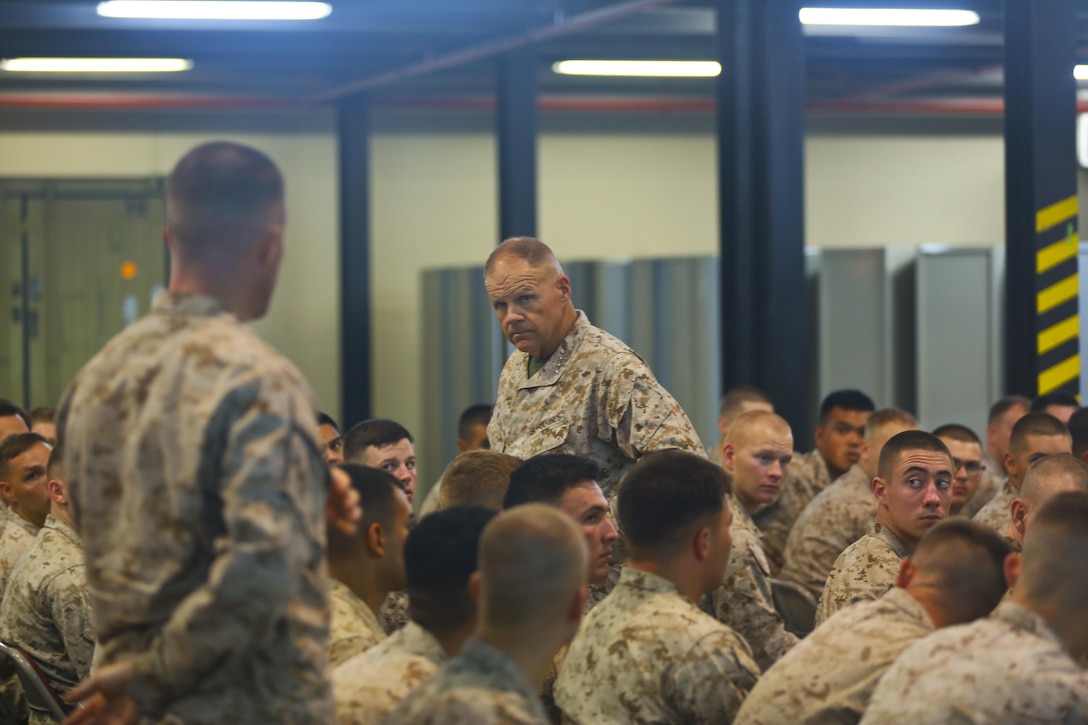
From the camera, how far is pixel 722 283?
295 inches

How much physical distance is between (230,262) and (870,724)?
3.95ft

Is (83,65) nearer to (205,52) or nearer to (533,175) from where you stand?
(205,52)

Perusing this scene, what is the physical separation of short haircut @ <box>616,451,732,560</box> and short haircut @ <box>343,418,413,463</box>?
166 cm

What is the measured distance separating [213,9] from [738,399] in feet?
12.7

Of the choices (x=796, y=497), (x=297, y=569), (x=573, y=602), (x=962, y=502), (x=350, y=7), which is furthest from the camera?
(x=350, y=7)

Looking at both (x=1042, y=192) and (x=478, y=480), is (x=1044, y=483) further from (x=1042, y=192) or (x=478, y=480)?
(x=1042, y=192)

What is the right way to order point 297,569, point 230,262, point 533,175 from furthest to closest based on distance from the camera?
point 533,175, point 230,262, point 297,569

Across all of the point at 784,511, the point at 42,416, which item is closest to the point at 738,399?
the point at 784,511

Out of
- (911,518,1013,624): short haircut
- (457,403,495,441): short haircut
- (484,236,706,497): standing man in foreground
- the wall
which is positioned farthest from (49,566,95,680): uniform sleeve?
the wall

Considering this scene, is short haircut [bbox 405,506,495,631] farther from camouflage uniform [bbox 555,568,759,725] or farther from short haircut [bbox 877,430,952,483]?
short haircut [bbox 877,430,952,483]

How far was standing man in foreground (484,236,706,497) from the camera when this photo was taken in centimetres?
369

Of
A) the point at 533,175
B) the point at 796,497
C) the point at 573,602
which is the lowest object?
the point at 796,497

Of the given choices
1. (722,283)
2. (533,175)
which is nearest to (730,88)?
(722,283)

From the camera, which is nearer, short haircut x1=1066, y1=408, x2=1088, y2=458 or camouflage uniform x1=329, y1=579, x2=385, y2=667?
camouflage uniform x1=329, y1=579, x2=385, y2=667
